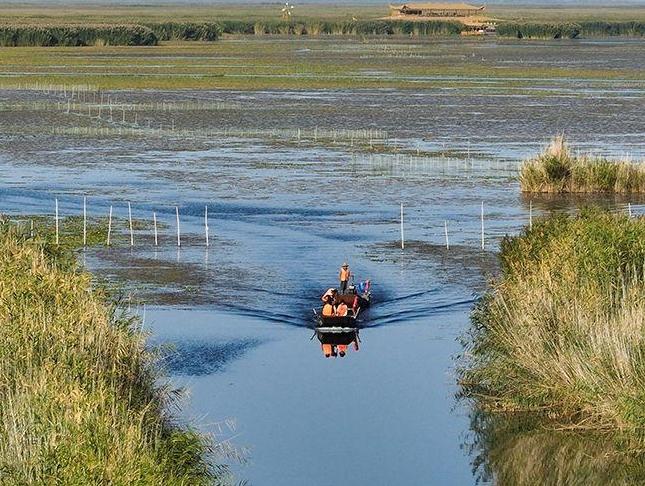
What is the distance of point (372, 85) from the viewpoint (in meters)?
96.6

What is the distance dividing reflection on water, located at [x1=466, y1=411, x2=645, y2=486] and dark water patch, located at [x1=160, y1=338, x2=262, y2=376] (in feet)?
18.7

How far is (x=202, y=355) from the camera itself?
99.8 ft

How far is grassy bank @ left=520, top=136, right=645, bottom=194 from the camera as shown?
5216 centimetres

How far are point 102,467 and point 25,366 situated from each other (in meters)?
4.03

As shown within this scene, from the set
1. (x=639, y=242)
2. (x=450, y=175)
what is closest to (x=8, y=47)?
(x=450, y=175)

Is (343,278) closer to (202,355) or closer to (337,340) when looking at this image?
(337,340)

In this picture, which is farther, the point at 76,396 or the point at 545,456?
the point at 545,456

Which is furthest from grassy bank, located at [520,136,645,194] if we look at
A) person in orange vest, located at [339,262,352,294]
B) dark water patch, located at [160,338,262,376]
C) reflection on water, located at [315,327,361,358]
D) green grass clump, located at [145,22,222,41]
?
green grass clump, located at [145,22,222,41]

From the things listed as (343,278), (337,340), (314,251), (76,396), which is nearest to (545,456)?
(337,340)

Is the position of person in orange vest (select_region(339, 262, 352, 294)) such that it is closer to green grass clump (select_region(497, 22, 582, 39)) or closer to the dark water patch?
the dark water patch

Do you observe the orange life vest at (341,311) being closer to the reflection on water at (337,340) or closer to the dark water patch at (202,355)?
the reflection on water at (337,340)

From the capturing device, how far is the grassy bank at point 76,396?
17328 millimetres

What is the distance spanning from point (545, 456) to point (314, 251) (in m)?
17.4

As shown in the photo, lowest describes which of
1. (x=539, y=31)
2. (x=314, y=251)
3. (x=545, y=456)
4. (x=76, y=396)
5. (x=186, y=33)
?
(x=545, y=456)
